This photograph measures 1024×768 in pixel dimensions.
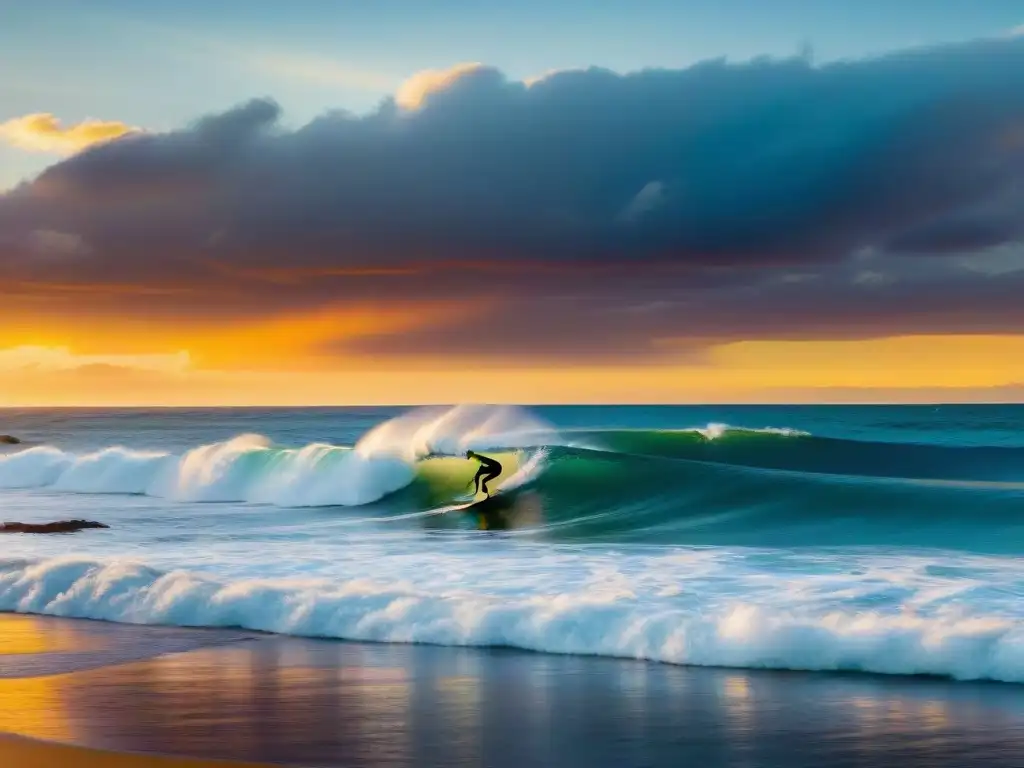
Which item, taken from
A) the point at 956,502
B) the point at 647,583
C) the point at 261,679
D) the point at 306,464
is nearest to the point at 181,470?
the point at 306,464

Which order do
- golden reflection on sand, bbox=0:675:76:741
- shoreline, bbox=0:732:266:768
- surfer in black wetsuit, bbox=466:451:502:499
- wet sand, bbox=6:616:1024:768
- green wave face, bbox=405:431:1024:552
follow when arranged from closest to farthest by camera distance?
shoreline, bbox=0:732:266:768 → wet sand, bbox=6:616:1024:768 → golden reflection on sand, bbox=0:675:76:741 → green wave face, bbox=405:431:1024:552 → surfer in black wetsuit, bbox=466:451:502:499

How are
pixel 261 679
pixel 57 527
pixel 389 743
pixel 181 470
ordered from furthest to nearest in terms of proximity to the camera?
pixel 181 470 → pixel 57 527 → pixel 261 679 → pixel 389 743

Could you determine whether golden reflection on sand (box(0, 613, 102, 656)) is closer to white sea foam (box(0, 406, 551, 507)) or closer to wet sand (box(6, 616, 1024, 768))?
wet sand (box(6, 616, 1024, 768))

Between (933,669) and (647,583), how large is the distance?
10.6 feet

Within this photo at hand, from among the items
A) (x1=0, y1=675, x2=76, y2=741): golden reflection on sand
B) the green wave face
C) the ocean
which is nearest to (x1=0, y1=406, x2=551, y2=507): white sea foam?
the ocean

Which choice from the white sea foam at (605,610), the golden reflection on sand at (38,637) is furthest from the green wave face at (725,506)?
the golden reflection on sand at (38,637)

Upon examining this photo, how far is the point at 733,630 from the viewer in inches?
340

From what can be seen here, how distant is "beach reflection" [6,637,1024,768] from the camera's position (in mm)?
5984

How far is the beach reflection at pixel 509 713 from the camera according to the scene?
236 inches

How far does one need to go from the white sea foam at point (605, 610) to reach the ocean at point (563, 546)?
22mm

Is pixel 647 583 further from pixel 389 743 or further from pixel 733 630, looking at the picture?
pixel 389 743

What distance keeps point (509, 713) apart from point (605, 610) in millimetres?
2472

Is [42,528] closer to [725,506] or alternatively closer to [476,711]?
[725,506]

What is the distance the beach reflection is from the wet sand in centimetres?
1
